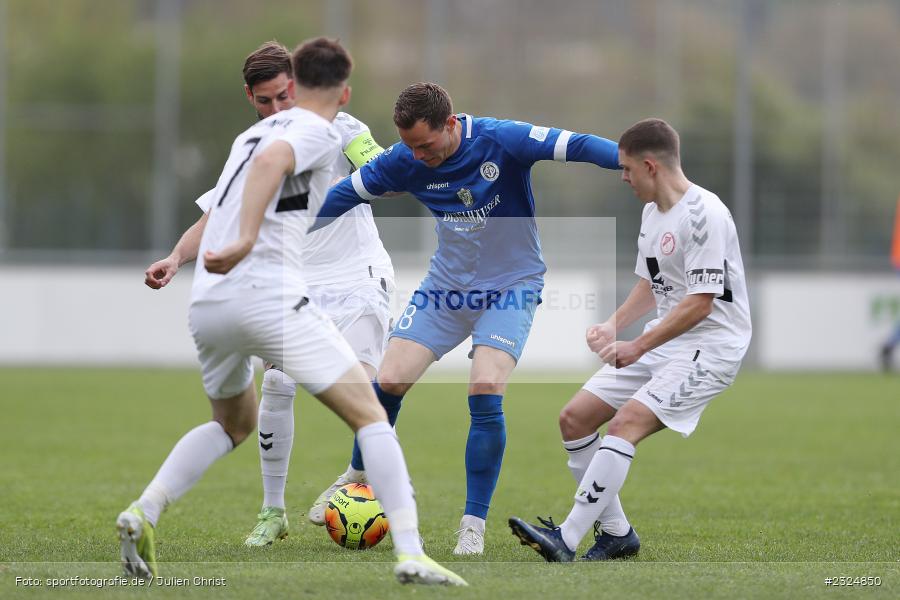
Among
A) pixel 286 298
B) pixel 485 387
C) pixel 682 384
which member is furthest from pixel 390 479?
pixel 682 384

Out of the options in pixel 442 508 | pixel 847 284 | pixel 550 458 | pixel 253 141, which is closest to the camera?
pixel 253 141

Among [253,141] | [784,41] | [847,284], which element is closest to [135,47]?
[784,41]

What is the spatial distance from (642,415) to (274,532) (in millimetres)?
2100

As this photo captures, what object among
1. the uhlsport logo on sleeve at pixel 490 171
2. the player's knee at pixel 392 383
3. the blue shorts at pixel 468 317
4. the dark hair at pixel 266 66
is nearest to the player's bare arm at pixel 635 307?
the blue shorts at pixel 468 317

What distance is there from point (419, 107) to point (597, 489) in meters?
2.05

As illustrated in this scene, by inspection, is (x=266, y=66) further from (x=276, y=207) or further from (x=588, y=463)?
(x=588, y=463)

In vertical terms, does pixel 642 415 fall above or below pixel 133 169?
below

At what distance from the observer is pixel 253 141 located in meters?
4.82

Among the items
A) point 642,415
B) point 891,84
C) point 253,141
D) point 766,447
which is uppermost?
point 891,84

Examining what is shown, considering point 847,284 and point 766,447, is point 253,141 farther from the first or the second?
point 847,284

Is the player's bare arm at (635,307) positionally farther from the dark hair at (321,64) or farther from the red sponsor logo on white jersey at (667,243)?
the dark hair at (321,64)

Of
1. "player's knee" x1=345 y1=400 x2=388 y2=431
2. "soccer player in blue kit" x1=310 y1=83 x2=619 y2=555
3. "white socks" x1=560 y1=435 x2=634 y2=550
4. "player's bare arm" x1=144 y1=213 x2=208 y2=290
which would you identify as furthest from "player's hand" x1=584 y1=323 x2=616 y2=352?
"player's bare arm" x1=144 y1=213 x2=208 y2=290

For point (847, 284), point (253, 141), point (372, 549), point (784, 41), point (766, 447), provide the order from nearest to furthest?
point (253, 141) < point (372, 549) < point (766, 447) < point (847, 284) < point (784, 41)

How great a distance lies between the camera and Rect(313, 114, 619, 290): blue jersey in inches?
A: 242
